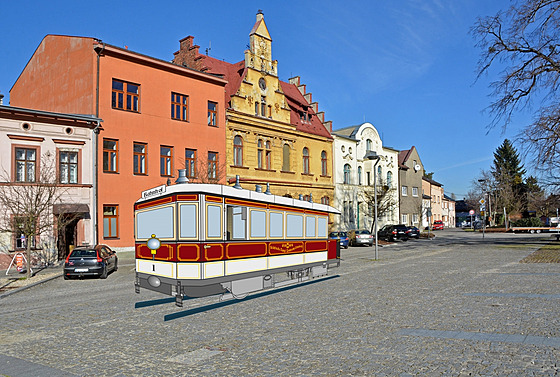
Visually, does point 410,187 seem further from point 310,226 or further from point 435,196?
point 310,226

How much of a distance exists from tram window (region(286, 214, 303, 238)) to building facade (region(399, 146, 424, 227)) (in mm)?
50845

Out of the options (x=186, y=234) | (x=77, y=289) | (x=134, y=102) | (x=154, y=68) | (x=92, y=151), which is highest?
A: (x=154, y=68)

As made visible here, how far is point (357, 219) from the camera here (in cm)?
5222

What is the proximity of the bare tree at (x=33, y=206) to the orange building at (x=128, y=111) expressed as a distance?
293 centimetres

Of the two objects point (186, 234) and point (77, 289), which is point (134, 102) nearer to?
point (77, 289)

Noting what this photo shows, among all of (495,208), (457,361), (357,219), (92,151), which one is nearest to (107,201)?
(92,151)

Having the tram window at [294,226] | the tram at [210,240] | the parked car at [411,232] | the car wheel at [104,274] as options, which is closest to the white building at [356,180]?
the parked car at [411,232]

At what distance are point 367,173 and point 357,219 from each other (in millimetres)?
5679

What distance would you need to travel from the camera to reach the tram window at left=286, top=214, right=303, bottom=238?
13302 mm

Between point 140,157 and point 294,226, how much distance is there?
2034cm

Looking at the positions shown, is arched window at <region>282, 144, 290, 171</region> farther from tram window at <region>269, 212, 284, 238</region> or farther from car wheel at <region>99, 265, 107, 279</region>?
tram window at <region>269, 212, 284, 238</region>

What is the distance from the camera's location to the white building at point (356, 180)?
4966cm

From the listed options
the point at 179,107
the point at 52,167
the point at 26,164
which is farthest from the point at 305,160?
the point at 26,164

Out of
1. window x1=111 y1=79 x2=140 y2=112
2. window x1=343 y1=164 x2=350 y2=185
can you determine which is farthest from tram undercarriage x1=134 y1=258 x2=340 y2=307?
window x1=343 y1=164 x2=350 y2=185
